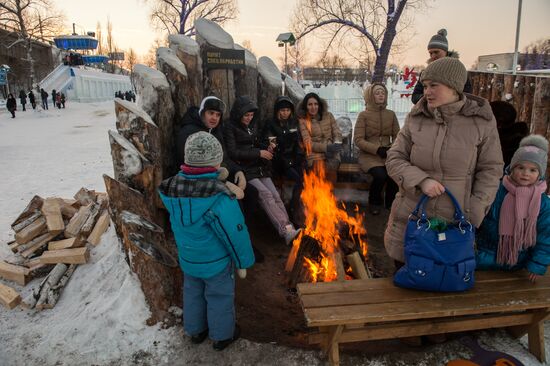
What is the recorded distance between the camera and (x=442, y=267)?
2561 mm

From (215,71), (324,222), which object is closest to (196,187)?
(324,222)

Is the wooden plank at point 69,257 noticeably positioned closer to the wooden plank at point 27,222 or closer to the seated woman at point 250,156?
the wooden plank at point 27,222

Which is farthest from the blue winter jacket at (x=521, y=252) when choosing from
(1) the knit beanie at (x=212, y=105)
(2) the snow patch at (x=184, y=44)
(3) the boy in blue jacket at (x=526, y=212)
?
(2) the snow patch at (x=184, y=44)

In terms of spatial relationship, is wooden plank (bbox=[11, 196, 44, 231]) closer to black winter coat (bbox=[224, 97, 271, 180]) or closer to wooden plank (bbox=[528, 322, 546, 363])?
black winter coat (bbox=[224, 97, 271, 180])

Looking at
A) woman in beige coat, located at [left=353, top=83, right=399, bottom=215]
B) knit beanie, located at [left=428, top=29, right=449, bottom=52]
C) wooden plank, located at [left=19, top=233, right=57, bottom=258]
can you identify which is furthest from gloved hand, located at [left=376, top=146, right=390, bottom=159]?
wooden plank, located at [left=19, top=233, right=57, bottom=258]

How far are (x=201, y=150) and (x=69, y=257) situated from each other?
245 centimetres

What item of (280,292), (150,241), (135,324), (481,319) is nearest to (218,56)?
(150,241)

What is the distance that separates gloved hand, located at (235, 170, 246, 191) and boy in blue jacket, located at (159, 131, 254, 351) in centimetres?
138

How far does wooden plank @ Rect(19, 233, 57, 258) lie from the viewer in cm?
452

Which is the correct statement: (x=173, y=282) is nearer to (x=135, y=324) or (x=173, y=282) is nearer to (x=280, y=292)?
(x=135, y=324)

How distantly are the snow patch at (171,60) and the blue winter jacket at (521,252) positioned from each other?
142 inches

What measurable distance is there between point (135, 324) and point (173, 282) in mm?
465

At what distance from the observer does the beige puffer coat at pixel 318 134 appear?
5441 mm

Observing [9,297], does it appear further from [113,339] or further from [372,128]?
[372,128]
